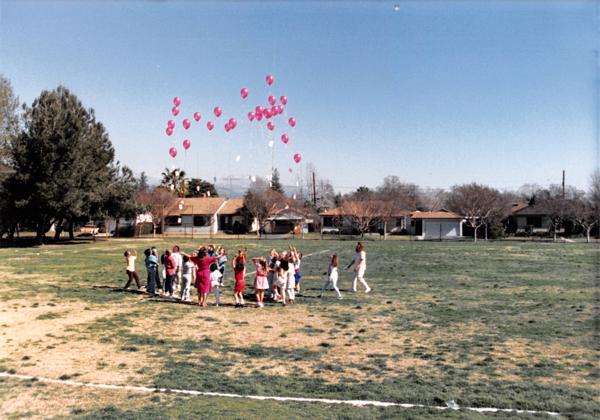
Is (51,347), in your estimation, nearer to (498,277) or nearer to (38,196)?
(498,277)

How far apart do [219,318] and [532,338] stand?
849 cm

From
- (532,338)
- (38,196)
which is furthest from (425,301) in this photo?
(38,196)

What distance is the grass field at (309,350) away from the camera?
28.4ft

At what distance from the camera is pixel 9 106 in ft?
161

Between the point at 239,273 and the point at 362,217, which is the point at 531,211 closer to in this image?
the point at 362,217

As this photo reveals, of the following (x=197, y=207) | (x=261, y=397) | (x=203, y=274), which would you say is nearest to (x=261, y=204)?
(x=197, y=207)

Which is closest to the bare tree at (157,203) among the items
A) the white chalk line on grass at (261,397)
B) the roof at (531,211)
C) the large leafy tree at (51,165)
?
the large leafy tree at (51,165)

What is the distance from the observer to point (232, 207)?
88438mm

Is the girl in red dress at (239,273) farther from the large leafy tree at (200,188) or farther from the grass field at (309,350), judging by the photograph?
the large leafy tree at (200,188)

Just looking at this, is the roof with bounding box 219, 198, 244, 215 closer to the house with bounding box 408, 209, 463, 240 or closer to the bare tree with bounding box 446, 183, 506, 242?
the house with bounding box 408, 209, 463, 240

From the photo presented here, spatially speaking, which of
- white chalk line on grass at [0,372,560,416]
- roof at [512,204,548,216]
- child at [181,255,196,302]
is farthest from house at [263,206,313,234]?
white chalk line on grass at [0,372,560,416]

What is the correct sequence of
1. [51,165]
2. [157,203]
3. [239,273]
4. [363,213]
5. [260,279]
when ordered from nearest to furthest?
[239,273], [260,279], [51,165], [363,213], [157,203]

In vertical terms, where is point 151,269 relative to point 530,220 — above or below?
below

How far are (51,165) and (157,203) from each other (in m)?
32.6
